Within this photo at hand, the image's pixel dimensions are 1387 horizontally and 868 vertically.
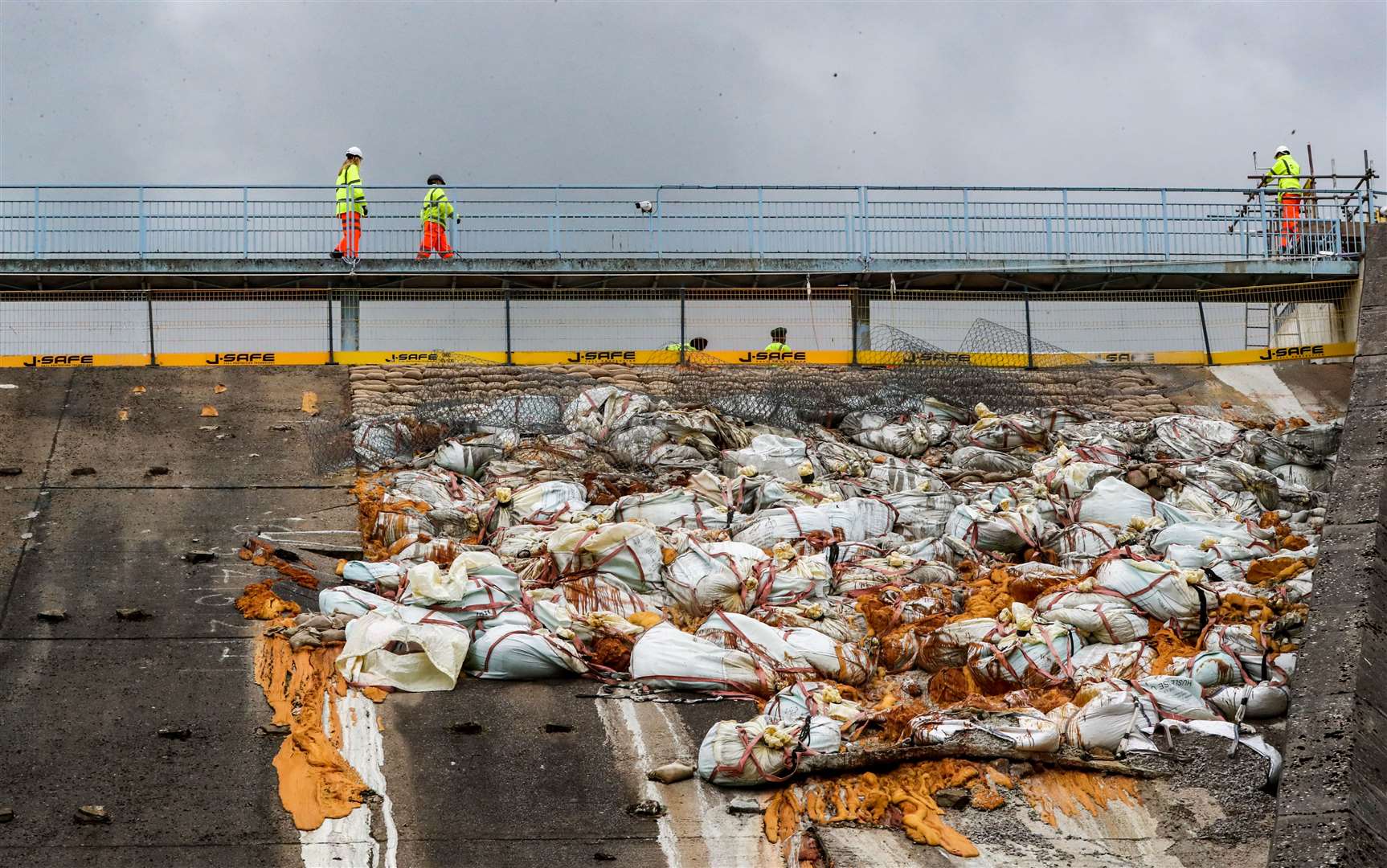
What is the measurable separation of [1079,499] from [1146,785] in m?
4.66

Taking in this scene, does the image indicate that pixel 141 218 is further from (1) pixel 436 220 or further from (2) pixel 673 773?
(2) pixel 673 773

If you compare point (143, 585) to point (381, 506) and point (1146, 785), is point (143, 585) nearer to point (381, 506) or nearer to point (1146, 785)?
point (381, 506)

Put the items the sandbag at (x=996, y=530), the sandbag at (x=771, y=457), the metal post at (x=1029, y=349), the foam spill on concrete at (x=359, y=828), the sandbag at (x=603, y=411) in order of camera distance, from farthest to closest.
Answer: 1. the metal post at (x=1029, y=349)
2. the sandbag at (x=603, y=411)
3. the sandbag at (x=771, y=457)
4. the sandbag at (x=996, y=530)
5. the foam spill on concrete at (x=359, y=828)

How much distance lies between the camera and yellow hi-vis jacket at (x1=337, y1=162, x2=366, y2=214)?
60.4 ft

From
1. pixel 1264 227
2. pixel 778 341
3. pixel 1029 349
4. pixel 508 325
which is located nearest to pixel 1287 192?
pixel 1264 227

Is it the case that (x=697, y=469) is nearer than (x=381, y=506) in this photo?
No

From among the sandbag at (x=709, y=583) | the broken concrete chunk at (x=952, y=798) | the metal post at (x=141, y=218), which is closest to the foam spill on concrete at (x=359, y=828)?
the sandbag at (x=709, y=583)

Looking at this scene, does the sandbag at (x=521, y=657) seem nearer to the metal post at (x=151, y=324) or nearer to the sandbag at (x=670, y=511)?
the sandbag at (x=670, y=511)

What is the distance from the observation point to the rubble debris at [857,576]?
8.23 metres

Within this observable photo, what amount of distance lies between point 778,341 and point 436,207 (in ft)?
15.4

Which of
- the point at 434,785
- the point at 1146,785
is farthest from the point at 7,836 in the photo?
the point at 1146,785

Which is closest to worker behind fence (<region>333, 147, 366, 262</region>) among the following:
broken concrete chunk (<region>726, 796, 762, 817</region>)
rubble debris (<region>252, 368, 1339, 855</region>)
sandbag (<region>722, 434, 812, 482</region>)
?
rubble debris (<region>252, 368, 1339, 855</region>)

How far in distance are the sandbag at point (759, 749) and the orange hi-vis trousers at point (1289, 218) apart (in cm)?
1389

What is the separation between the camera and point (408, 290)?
18.4 metres
